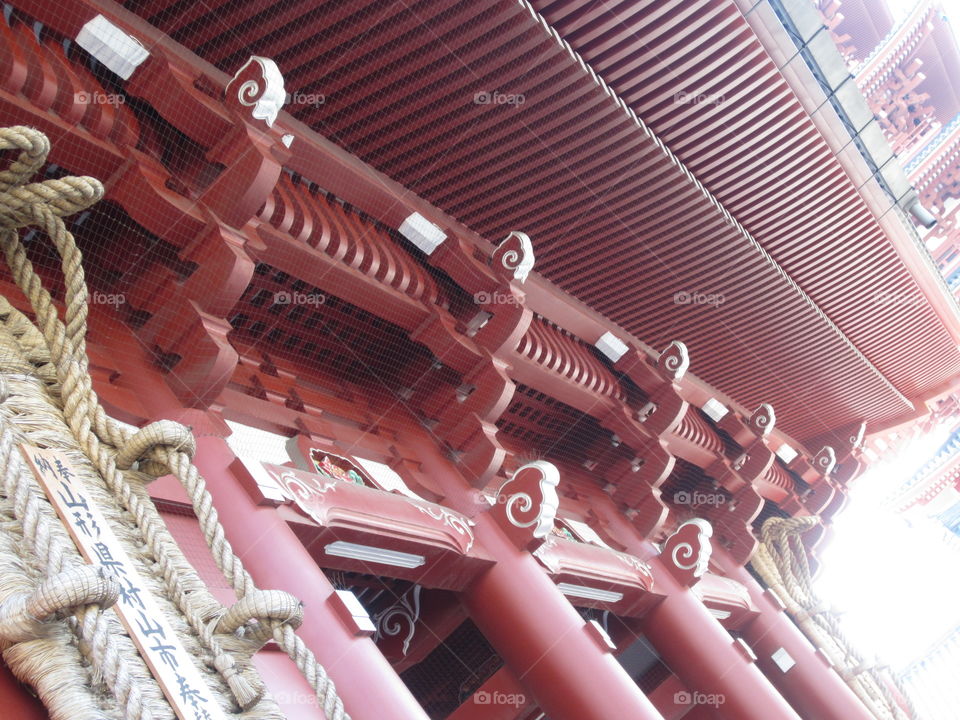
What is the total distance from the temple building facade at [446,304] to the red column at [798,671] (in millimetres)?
27

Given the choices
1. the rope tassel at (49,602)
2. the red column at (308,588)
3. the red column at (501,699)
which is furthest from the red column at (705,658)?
the rope tassel at (49,602)

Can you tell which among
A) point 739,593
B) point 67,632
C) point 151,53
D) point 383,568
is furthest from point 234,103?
point 739,593

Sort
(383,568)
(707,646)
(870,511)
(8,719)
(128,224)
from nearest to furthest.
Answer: (8,719), (128,224), (383,568), (707,646), (870,511)

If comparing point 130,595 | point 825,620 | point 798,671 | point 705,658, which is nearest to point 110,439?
point 130,595

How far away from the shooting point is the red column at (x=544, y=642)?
13.5ft

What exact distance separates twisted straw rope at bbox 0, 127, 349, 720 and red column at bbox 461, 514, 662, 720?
233 centimetres

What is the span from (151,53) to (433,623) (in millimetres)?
3114

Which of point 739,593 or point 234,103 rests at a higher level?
point 234,103

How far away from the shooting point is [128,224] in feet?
12.0

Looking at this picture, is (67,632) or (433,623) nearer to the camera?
(67,632)

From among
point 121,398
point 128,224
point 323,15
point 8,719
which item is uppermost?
point 323,15

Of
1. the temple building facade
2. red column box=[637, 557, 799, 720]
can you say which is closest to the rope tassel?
the temple building facade

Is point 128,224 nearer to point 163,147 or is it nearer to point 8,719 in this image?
point 163,147

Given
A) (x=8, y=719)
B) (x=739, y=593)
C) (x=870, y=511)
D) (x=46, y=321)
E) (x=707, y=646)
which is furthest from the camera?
(x=870, y=511)
